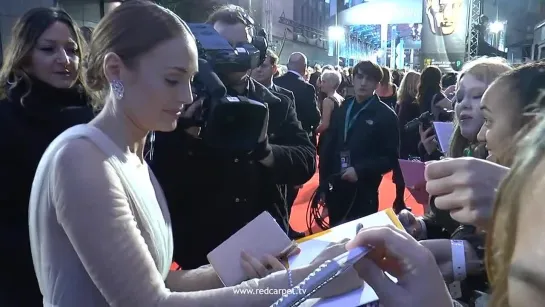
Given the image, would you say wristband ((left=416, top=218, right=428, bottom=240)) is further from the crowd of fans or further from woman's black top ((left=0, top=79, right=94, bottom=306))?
woman's black top ((left=0, top=79, right=94, bottom=306))

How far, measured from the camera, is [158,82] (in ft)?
3.40

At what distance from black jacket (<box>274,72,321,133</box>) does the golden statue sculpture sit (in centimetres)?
900

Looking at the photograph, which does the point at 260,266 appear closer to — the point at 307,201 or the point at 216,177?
the point at 216,177

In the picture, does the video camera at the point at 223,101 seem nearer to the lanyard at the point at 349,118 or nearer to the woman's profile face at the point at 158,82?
the woman's profile face at the point at 158,82

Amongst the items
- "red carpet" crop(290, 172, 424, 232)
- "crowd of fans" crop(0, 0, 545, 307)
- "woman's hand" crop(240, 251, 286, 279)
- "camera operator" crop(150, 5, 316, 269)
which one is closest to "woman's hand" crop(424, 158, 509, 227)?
"crowd of fans" crop(0, 0, 545, 307)

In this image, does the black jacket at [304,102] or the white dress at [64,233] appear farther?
the black jacket at [304,102]

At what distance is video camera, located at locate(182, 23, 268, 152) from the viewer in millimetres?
1351

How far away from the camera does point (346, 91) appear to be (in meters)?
6.16

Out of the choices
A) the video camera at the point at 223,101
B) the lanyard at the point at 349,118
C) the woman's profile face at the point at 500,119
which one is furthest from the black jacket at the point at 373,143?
the woman's profile face at the point at 500,119

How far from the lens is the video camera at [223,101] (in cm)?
135

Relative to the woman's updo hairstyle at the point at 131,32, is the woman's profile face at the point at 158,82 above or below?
below

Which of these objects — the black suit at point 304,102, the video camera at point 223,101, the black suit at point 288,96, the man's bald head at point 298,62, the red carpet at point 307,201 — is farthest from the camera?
the man's bald head at point 298,62

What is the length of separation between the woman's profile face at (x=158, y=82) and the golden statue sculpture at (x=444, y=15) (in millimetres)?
11865

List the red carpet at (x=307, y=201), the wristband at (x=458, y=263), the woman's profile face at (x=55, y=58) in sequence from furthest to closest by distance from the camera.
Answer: the red carpet at (x=307, y=201) < the woman's profile face at (x=55, y=58) < the wristband at (x=458, y=263)
